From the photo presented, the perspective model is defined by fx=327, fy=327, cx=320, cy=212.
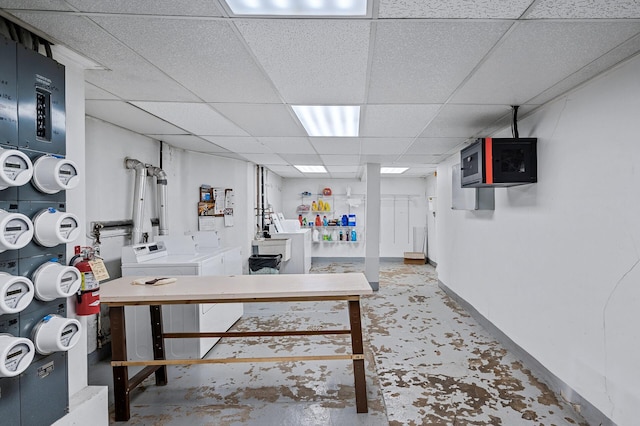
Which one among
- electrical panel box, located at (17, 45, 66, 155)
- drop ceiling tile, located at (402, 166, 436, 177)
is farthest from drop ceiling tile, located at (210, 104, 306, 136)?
drop ceiling tile, located at (402, 166, 436, 177)

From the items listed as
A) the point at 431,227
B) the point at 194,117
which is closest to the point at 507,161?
the point at 194,117

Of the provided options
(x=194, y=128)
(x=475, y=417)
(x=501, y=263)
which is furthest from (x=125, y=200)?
(x=501, y=263)

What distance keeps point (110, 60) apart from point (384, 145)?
10.4ft

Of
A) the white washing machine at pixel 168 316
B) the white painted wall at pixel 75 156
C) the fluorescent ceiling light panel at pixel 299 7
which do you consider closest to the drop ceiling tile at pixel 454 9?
the fluorescent ceiling light panel at pixel 299 7

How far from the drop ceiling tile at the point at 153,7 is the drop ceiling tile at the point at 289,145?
8.09 ft

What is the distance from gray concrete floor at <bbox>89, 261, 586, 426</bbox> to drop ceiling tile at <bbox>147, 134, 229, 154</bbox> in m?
2.37

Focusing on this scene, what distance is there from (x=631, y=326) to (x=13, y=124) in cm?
336

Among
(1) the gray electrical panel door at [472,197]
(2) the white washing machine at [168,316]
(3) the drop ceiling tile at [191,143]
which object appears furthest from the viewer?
(3) the drop ceiling tile at [191,143]

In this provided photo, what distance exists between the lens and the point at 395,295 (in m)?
5.39

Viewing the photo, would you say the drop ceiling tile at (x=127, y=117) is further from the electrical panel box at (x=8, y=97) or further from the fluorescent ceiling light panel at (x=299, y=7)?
the fluorescent ceiling light panel at (x=299, y=7)

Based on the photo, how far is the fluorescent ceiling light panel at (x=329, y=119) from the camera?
283 centimetres

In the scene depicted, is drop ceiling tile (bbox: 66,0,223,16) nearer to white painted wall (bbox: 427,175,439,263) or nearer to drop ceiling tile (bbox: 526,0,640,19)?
drop ceiling tile (bbox: 526,0,640,19)

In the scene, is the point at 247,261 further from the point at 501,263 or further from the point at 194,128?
the point at 501,263

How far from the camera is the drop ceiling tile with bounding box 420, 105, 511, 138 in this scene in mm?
2803
